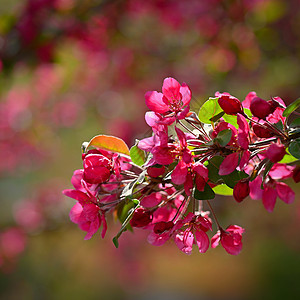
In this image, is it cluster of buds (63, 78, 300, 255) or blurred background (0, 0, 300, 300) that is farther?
blurred background (0, 0, 300, 300)

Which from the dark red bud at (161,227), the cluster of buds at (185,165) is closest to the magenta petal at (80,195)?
the cluster of buds at (185,165)

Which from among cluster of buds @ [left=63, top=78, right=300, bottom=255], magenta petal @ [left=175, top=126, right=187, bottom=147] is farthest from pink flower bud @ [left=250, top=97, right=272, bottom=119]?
magenta petal @ [left=175, top=126, right=187, bottom=147]

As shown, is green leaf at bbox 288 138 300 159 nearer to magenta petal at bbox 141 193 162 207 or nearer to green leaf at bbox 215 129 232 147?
green leaf at bbox 215 129 232 147

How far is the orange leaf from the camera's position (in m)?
0.62

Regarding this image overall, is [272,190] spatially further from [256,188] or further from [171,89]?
[171,89]

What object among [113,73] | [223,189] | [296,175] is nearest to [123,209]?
[223,189]

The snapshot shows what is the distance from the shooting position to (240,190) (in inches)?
22.0

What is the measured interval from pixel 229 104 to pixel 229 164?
8cm

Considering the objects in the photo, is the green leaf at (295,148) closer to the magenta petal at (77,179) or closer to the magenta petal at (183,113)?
the magenta petal at (183,113)

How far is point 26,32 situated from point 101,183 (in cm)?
124

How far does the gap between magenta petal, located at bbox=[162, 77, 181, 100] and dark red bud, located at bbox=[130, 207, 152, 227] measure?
0.17 metres

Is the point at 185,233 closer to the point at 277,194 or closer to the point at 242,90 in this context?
the point at 277,194

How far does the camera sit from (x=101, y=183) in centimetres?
60

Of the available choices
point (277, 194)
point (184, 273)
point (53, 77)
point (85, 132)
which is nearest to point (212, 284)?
point (184, 273)
